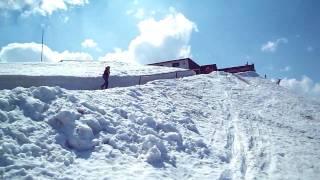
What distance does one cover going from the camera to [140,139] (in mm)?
12891

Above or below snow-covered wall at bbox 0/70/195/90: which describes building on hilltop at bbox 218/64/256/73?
above

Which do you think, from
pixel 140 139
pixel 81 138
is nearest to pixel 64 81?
pixel 140 139

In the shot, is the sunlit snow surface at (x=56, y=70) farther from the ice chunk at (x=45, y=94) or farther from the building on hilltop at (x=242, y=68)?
the building on hilltop at (x=242, y=68)

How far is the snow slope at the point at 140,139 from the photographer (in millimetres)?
10500

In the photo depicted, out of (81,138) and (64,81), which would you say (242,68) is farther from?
(81,138)

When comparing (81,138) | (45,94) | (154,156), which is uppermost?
(45,94)

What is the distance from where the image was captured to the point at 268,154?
14891 millimetres

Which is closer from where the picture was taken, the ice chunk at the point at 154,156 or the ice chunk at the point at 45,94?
the ice chunk at the point at 154,156

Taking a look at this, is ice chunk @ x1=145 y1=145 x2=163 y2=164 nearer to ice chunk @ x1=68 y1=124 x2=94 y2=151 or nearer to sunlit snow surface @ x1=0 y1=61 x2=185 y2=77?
ice chunk @ x1=68 y1=124 x2=94 y2=151

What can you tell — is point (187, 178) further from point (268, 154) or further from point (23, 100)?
point (23, 100)

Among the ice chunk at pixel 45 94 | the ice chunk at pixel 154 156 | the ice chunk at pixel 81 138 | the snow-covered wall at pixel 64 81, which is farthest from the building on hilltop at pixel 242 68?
the ice chunk at pixel 81 138

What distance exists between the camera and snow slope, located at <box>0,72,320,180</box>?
10.5 m

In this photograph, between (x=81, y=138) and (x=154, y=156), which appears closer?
(x=81, y=138)

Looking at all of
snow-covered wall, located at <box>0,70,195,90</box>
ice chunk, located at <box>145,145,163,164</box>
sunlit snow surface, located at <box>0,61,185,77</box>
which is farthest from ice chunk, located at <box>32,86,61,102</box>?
sunlit snow surface, located at <box>0,61,185,77</box>
